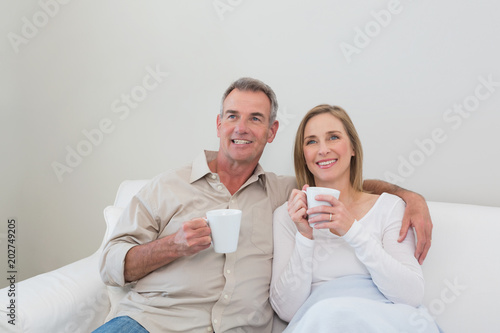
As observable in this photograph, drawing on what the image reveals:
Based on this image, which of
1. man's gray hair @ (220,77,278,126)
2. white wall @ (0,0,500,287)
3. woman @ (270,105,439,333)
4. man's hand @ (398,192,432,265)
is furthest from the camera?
white wall @ (0,0,500,287)

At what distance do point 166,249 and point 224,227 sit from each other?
0.25 metres

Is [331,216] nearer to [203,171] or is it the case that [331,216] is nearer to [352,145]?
[352,145]

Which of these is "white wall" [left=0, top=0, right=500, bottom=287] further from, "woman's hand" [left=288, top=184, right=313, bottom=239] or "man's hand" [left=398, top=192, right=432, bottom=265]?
"woman's hand" [left=288, top=184, right=313, bottom=239]

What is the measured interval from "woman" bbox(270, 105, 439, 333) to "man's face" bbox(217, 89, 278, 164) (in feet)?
0.49

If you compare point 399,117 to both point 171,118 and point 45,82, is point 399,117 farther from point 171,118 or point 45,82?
point 45,82

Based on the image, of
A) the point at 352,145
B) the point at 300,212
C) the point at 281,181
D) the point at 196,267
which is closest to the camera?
the point at 300,212

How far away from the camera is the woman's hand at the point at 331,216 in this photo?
1051mm

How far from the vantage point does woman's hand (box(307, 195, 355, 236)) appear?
105cm

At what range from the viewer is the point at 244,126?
54.5 inches

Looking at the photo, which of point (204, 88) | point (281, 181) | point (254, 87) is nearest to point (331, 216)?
point (281, 181)

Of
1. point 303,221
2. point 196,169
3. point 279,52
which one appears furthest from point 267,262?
point 279,52

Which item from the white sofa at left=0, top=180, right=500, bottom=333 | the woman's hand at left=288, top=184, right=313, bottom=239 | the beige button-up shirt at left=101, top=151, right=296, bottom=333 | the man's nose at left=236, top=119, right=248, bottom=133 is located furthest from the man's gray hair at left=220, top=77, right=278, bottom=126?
the white sofa at left=0, top=180, right=500, bottom=333

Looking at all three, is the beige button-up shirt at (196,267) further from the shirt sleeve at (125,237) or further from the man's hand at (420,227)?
the man's hand at (420,227)

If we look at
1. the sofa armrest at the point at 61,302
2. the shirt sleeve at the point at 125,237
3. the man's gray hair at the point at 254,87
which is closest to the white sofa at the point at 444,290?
the sofa armrest at the point at 61,302
